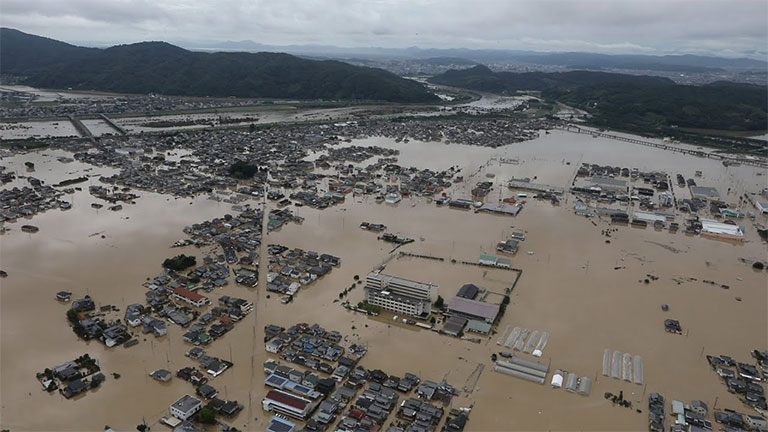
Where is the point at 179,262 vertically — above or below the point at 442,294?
above

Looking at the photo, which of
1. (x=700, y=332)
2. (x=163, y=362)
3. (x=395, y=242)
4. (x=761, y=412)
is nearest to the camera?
→ (x=761, y=412)

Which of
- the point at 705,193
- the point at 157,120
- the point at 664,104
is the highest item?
the point at 664,104

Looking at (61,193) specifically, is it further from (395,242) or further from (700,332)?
(700,332)

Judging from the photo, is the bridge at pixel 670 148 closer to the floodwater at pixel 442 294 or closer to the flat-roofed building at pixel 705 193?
the flat-roofed building at pixel 705 193

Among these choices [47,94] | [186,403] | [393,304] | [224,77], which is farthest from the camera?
[224,77]

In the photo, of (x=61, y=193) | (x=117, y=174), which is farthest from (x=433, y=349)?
(x=117, y=174)

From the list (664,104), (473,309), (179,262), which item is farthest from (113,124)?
(664,104)

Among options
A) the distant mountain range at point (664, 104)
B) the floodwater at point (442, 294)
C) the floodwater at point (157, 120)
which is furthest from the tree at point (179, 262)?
the distant mountain range at point (664, 104)

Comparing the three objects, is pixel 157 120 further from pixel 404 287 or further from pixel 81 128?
pixel 404 287
